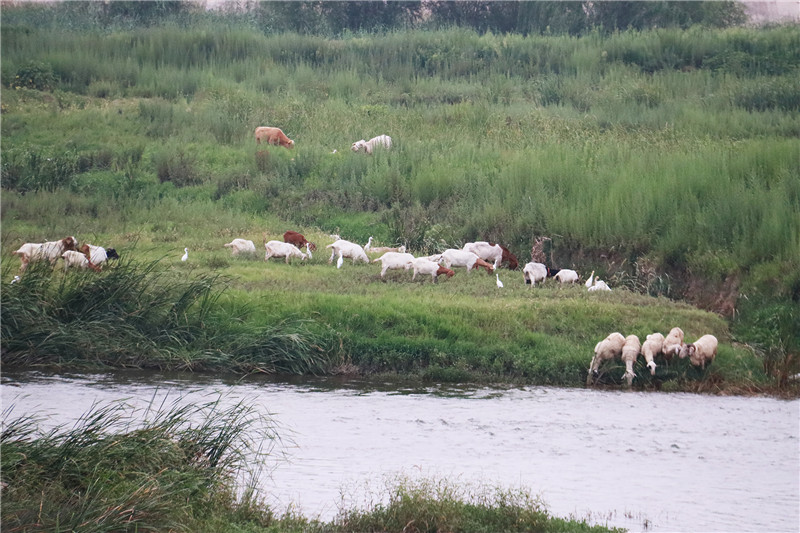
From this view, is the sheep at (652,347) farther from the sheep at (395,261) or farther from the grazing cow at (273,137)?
the grazing cow at (273,137)

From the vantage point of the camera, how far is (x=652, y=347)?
15.6 meters

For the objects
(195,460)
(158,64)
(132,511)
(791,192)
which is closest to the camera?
(132,511)

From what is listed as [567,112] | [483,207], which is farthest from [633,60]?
[483,207]

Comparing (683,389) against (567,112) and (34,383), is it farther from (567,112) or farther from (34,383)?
(567,112)

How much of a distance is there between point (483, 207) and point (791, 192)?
695cm

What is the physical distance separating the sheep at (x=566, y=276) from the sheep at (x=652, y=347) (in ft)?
13.7

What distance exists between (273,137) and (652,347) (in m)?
17.2

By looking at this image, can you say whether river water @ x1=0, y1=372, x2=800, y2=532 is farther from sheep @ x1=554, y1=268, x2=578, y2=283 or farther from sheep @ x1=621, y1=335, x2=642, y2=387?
sheep @ x1=554, y1=268, x2=578, y2=283

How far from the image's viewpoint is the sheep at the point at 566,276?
19734 mm

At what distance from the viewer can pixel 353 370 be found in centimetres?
1620

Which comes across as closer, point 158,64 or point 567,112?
point 567,112

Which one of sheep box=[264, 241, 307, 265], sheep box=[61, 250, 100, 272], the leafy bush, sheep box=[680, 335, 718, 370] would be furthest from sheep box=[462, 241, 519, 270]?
the leafy bush

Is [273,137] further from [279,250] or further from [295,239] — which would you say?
[279,250]

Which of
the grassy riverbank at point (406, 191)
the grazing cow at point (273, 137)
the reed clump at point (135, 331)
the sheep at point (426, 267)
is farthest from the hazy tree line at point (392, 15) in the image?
the reed clump at point (135, 331)
